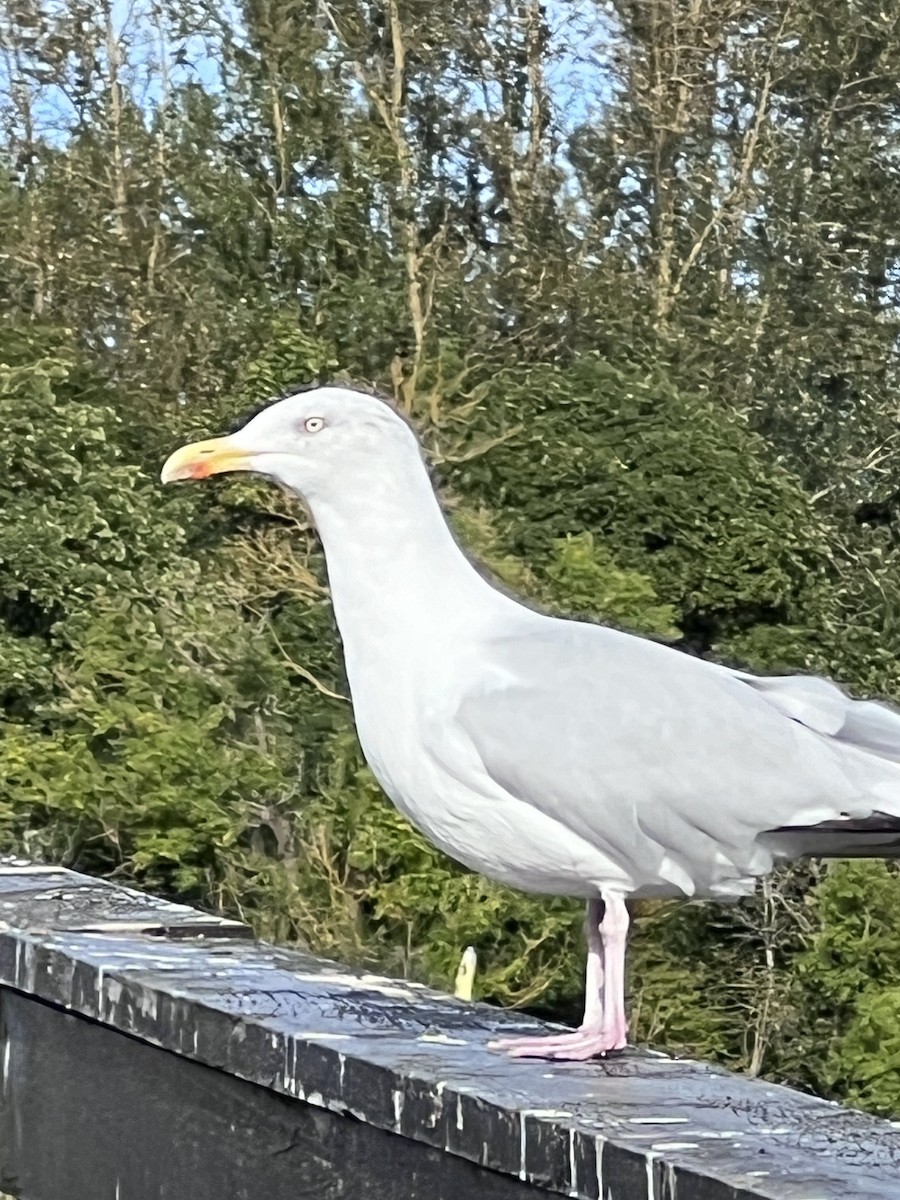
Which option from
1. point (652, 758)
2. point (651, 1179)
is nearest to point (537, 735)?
point (652, 758)

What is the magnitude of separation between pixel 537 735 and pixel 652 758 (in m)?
0.08

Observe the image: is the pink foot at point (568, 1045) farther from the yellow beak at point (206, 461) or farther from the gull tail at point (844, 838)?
the yellow beak at point (206, 461)

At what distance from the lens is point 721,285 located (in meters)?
7.77

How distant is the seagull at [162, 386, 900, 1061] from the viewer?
115 centimetres

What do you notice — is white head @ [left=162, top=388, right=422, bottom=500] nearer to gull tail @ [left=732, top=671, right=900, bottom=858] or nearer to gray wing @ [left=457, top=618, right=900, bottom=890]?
gray wing @ [left=457, top=618, right=900, bottom=890]

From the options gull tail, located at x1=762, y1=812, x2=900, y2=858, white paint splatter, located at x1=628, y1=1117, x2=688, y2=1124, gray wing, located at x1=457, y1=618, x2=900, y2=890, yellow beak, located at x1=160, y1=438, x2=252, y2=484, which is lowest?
white paint splatter, located at x1=628, y1=1117, x2=688, y2=1124

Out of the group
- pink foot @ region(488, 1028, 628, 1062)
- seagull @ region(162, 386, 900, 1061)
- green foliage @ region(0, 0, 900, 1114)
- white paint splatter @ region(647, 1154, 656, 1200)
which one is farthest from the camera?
green foliage @ region(0, 0, 900, 1114)

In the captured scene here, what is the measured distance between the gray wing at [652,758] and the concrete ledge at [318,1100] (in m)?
0.14

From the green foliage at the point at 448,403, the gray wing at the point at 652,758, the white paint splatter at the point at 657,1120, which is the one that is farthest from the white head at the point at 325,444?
the green foliage at the point at 448,403

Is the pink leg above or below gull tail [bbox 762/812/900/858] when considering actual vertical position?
below

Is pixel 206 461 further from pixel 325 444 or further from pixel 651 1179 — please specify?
pixel 651 1179

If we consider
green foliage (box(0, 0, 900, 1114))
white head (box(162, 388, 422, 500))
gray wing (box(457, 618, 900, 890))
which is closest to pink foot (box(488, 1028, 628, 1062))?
gray wing (box(457, 618, 900, 890))

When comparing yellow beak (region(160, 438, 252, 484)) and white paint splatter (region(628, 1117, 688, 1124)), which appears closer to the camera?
white paint splatter (region(628, 1117, 688, 1124))

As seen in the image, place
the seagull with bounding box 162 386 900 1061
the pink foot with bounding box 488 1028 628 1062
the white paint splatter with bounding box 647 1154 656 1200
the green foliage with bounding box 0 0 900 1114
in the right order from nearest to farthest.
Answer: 1. the white paint splatter with bounding box 647 1154 656 1200
2. the pink foot with bounding box 488 1028 628 1062
3. the seagull with bounding box 162 386 900 1061
4. the green foliage with bounding box 0 0 900 1114
